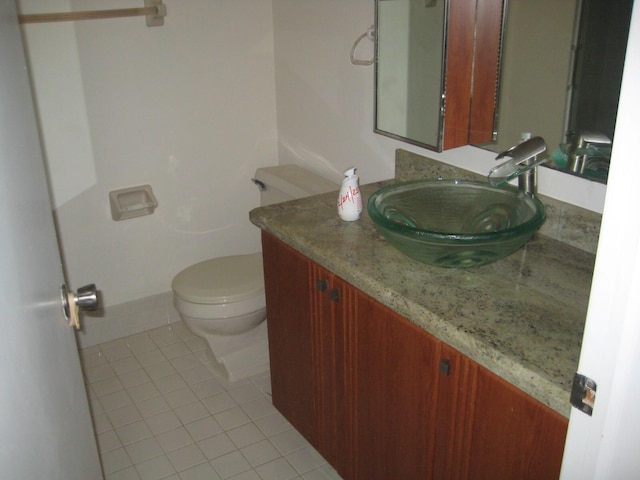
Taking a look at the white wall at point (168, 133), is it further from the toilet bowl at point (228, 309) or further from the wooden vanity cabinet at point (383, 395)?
the wooden vanity cabinet at point (383, 395)

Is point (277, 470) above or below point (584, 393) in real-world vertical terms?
below

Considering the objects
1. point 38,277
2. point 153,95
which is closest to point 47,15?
point 153,95

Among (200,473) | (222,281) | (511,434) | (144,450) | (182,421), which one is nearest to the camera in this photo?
(511,434)

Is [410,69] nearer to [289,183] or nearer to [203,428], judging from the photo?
[289,183]

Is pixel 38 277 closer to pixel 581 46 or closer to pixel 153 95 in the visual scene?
pixel 581 46

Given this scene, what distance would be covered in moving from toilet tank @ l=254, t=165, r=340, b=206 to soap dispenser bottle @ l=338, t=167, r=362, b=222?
1.96 feet

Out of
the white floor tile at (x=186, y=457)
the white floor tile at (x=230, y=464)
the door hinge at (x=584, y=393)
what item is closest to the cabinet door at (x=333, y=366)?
the white floor tile at (x=230, y=464)

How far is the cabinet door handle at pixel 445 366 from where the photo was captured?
55.2 inches

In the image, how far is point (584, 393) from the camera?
96 centimetres

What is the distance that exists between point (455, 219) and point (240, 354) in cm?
116

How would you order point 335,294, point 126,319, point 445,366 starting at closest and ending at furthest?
point 445,366 < point 335,294 < point 126,319

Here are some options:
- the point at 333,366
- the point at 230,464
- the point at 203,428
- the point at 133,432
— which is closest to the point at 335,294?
the point at 333,366

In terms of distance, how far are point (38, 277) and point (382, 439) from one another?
1029 millimetres

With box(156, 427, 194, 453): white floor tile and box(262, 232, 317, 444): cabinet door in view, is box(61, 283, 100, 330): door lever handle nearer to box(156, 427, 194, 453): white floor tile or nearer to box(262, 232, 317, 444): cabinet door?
box(262, 232, 317, 444): cabinet door
